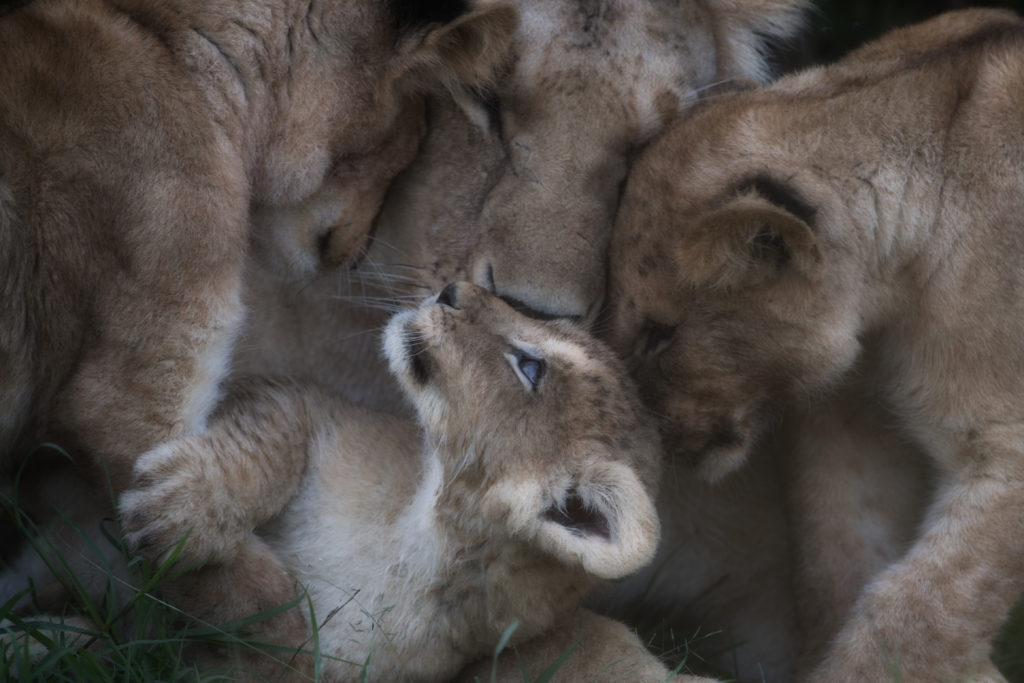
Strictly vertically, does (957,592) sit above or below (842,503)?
above

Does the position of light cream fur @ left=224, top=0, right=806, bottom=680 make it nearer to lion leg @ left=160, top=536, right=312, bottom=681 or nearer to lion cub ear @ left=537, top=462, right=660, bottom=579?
lion cub ear @ left=537, top=462, right=660, bottom=579

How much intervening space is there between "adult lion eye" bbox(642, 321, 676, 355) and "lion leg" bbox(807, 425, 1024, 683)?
760 mm

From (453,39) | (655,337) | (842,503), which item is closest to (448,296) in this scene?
Answer: (655,337)

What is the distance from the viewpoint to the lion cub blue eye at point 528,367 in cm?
291

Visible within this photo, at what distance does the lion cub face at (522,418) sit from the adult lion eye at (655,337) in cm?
25

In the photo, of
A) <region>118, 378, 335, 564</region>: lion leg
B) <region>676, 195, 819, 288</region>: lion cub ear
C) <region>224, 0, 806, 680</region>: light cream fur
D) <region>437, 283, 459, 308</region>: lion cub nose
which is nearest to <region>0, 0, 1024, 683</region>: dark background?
<region>224, 0, 806, 680</region>: light cream fur

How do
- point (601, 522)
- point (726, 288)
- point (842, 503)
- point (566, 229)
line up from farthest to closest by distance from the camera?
point (842, 503) < point (566, 229) < point (726, 288) < point (601, 522)

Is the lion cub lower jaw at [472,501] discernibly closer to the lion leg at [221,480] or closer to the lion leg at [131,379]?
the lion leg at [221,480]

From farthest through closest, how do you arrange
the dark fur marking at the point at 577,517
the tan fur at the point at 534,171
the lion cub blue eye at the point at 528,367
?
the tan fur at the point at 534,171, the lion cub blue eye at the point at 528,367, the dark fur marking at the point at 577,517

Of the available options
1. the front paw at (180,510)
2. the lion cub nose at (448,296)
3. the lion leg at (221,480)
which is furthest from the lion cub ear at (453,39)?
the front paw at (180,510)

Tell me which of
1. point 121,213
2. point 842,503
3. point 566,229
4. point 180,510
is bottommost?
point 842,503

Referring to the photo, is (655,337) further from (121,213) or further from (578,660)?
(121,213)

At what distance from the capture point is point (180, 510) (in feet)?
9.27

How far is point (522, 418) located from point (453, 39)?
3.41ft
